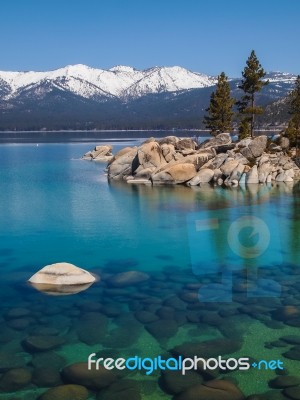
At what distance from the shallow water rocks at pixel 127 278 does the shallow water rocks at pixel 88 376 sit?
23.9ft

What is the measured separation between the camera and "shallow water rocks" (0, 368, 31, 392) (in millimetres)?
13109

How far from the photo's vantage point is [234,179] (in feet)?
189

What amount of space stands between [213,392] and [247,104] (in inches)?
2820

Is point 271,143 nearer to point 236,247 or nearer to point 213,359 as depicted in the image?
point 236,247

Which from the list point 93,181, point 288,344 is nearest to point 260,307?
point 288,344

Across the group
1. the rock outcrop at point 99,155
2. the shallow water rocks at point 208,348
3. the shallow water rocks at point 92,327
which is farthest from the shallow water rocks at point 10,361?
the rock outcrop at point 99,155

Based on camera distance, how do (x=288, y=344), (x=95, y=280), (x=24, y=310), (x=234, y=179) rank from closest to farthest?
(x=288, y=344), (x=24, y=310), (x=95, y=280), (x=234, y=179)

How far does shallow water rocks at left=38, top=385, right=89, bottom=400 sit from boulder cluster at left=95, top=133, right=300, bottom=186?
45.7 metres

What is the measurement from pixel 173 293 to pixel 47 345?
6524 mm

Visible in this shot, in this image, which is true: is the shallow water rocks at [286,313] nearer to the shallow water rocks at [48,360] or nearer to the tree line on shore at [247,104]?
the shallow water rocks at [48,360]

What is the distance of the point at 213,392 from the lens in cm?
1271

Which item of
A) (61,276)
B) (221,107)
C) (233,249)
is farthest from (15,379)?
(221,107)

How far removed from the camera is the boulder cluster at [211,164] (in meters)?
58.6

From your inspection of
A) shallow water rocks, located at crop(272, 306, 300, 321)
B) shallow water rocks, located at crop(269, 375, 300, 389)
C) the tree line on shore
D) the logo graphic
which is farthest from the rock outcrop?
shallow water rocks, located at crop(269, 375, 300, 389)
